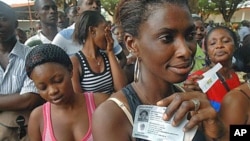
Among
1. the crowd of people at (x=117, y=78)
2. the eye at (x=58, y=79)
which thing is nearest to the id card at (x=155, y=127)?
the crowd of people at (x=117, y=78)

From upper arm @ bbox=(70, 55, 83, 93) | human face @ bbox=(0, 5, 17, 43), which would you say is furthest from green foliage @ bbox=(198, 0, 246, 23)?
human face @ bbox=(0, 5, 17, 43)

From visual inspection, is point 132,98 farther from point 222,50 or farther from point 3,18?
point 222,50

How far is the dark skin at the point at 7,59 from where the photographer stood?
2264 millimetres

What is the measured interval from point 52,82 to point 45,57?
162 millimetres

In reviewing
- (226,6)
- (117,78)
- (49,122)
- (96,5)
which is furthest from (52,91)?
(226,6)

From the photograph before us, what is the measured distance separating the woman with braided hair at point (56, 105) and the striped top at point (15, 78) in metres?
0.31

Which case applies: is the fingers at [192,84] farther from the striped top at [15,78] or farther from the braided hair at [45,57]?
the striped top at [15,78]

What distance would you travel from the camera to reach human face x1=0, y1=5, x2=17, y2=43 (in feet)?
7.98

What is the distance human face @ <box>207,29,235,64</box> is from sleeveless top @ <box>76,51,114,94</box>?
954 mm

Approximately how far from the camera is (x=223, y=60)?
2.97 m

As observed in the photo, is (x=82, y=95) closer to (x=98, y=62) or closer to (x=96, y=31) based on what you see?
(x=98, y=62)

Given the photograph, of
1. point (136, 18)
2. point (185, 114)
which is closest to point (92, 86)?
point (136, 18)

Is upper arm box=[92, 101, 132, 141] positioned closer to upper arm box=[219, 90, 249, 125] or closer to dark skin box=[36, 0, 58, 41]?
upper arm box=[219, 90, 249, 125]

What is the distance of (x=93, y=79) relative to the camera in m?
2.67
